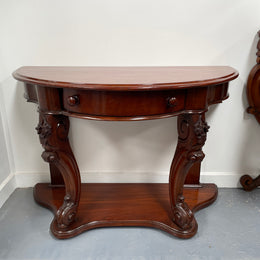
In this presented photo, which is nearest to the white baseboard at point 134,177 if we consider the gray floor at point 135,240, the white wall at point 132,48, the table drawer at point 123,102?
the white wall at point 132,48

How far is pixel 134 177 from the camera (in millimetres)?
1789

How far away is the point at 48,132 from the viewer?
118 cm

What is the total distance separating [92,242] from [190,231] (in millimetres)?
543

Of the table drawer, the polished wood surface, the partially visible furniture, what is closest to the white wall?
the partially visible furniture

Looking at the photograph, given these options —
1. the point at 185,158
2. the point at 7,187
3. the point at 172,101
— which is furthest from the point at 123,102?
the point at 7,187

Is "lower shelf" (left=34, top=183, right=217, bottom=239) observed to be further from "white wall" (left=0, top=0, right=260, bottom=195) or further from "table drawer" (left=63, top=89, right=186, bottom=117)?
"table drawer" (left=63, top=89, right=186, bottom=117)

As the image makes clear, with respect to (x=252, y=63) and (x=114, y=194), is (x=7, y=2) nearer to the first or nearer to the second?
(x=114, y=194)

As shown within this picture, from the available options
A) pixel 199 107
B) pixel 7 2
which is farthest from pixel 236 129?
pixel 7 2

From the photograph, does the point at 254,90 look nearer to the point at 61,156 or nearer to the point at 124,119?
the point at 124,119

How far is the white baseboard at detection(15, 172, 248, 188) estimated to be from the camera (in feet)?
5.85

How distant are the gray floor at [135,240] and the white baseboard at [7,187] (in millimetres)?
102

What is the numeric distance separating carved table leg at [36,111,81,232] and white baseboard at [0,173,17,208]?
49cm

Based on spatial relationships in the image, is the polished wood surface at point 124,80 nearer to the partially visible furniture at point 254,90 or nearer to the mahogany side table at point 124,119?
the mahogany side table at point 124,119

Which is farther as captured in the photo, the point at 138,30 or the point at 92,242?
the point at 138,30
